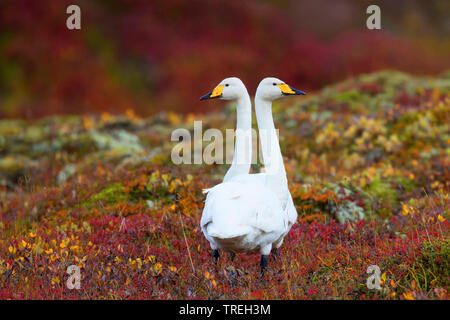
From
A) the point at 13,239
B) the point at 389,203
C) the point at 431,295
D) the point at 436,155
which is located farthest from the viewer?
the point at 436,155

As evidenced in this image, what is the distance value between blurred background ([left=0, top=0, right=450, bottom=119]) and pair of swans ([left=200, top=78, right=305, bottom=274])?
16476 mm

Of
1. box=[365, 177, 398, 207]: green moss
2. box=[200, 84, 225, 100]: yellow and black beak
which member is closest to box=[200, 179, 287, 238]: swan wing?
box=[200, 84, 225, 100]: yellow and black beak

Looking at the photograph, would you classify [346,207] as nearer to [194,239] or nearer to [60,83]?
[194,239]

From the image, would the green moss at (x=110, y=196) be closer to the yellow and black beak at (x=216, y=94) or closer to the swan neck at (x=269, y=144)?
the yellow and black beak at (x=216, y=94)

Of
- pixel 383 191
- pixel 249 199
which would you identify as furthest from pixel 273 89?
pixel 383 191

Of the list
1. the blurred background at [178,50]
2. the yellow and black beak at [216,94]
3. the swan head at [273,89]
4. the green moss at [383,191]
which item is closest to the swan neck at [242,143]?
the yellow and black beak at [216,94]

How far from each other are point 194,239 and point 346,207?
2.26 m

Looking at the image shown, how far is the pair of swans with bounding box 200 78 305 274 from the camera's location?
Answer: 5102 millimetres

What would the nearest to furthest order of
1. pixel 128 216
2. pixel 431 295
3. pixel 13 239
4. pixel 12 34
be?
pixel 431 295 < pixel 13 239 < pixel 128 216 < pixel 12 34

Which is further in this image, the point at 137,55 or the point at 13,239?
the point at 137,55

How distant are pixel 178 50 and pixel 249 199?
21709 mm

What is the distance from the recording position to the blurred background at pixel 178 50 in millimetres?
23953
